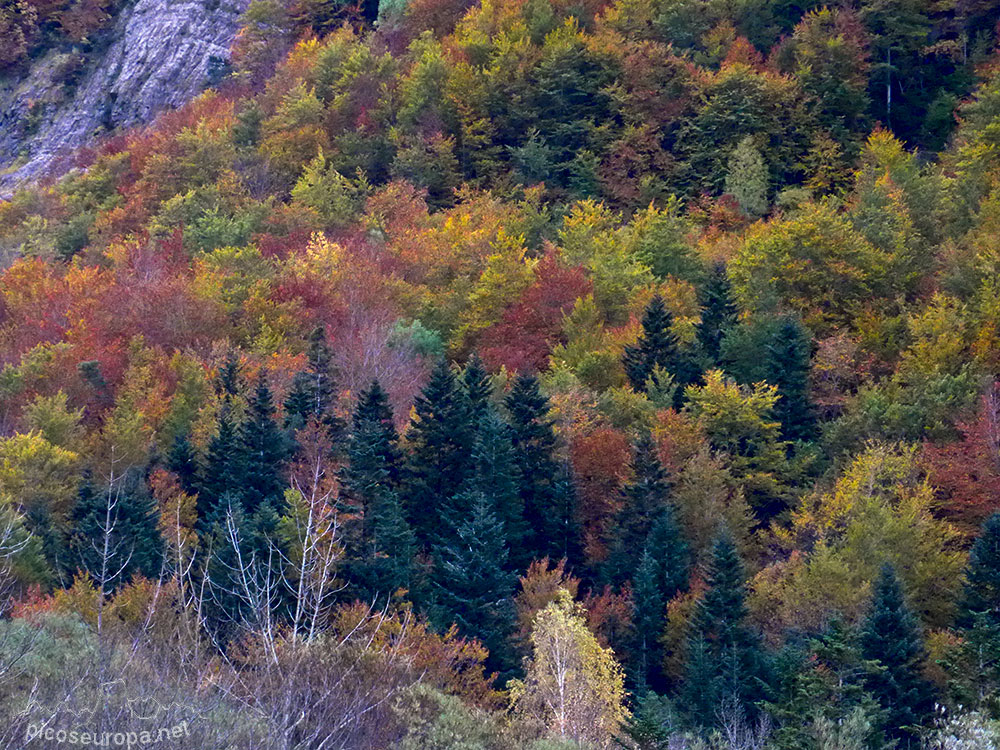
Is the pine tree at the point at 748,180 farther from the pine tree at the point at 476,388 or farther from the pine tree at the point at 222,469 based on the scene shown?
the pine tree at the point at 222,469

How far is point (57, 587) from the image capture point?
29.9 meters

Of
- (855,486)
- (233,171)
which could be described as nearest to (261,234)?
(233,171)

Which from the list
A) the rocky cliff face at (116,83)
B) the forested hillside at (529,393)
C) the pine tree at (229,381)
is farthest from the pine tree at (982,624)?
the rocky cliff face at (116,83)

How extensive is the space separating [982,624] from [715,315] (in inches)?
714

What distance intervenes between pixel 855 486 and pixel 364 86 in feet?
130

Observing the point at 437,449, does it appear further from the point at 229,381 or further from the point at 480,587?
the point at 229,381

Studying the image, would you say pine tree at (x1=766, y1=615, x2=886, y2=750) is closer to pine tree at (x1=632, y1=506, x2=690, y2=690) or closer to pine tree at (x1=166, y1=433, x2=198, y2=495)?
pine tree at (x1=632, y1=506, x2=690, y2=690)

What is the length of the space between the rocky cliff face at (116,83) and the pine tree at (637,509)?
1919 inches

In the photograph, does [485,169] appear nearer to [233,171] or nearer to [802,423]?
[233,171]

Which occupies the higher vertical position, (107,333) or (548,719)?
(107,333)

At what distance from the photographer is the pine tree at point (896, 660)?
2562 cm

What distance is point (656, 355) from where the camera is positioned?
4034cm

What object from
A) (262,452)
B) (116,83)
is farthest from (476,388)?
(116,83)

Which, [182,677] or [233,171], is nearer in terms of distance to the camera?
[182,677]
